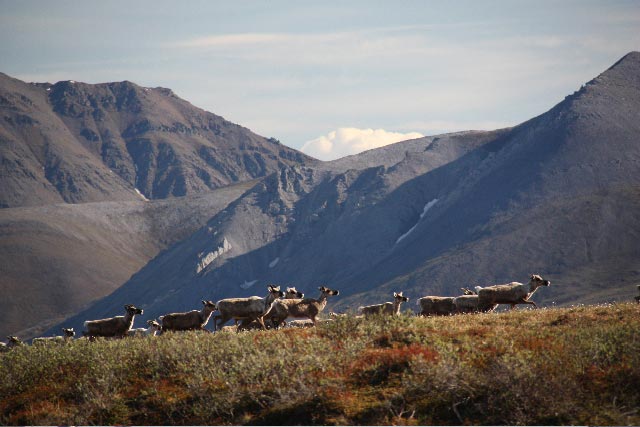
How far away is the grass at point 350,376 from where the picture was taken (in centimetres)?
1633

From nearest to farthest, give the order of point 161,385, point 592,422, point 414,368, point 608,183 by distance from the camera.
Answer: point 592,422
point 414,368
point 161,385
point 608,183

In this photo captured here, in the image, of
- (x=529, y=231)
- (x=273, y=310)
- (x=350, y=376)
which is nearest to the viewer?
(x=350, y=376)

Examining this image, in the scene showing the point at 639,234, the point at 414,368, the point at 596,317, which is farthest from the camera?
the point at 639,234

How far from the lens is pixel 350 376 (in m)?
18.4

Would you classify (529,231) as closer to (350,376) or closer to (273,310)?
(273,310)

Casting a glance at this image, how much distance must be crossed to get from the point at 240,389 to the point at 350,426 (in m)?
2.94

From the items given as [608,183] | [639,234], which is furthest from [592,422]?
[608,183]

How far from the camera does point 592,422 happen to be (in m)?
15.5

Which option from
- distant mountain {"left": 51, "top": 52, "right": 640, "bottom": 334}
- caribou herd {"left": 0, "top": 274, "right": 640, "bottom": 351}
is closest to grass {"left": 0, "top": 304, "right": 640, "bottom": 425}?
caribou herd {"left": 0, "top": 274, "right": 640, "bottom": 351}

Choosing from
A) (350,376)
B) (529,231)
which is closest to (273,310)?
(350,376)

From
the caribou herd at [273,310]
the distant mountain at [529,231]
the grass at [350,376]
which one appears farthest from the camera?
the distant mountain at [529,231]

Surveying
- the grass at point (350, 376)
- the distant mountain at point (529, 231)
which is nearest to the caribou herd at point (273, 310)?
the grass at point (350, 376)

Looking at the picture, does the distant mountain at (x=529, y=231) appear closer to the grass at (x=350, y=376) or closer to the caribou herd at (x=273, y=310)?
the caribou herd at (x=273, y=310)

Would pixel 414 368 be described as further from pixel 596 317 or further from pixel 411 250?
pixel 411 250
